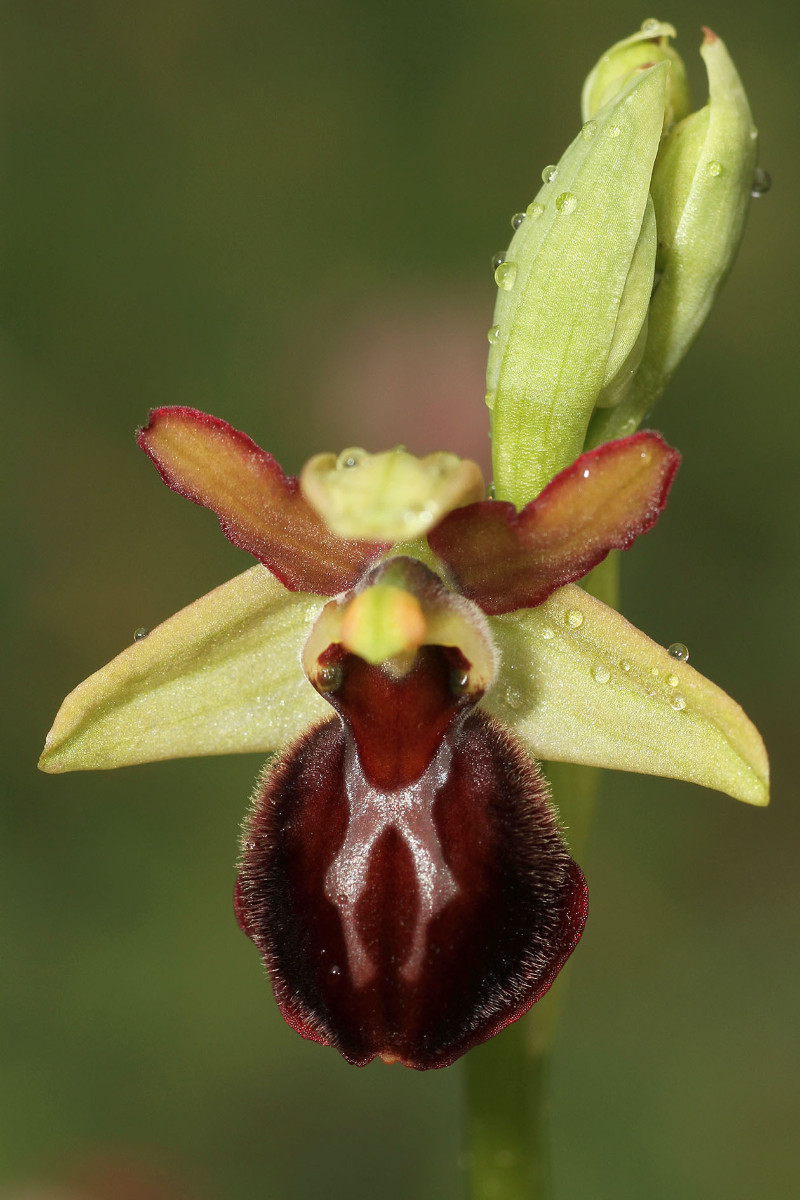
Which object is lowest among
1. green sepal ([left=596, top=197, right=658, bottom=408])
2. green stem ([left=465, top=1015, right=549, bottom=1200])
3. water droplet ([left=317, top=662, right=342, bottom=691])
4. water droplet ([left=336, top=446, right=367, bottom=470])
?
green stem ([left=465, top=1015, right=549, bottom=1200])

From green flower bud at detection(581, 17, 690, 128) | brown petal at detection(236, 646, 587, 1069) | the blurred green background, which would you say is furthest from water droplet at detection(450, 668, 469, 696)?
the blurred green background

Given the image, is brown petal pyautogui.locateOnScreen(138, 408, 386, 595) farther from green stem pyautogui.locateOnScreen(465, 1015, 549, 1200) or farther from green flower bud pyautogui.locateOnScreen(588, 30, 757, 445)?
green stem pyautogui.locateOnScreen(465, 1015, 549, 1200)

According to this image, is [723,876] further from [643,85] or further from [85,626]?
[643,85]

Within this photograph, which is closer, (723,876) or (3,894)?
(3,894)

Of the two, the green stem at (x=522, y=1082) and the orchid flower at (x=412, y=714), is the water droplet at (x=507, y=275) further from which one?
the green stem at (x=522, y=1082)

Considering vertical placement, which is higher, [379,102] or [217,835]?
[379,102]

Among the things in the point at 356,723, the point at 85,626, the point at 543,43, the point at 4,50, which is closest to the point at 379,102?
the point at 543,43

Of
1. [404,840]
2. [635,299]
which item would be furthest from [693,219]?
[404,840]
